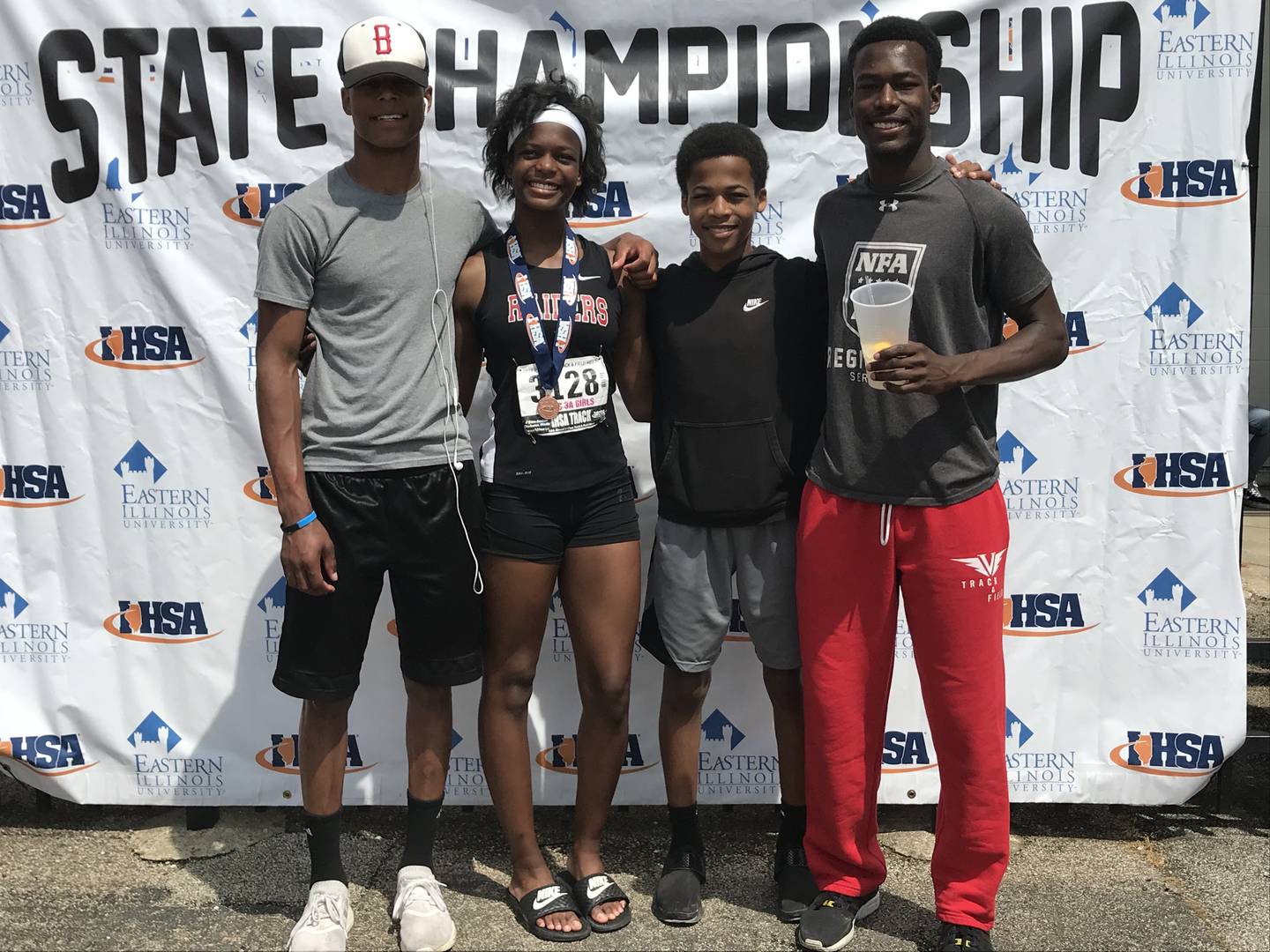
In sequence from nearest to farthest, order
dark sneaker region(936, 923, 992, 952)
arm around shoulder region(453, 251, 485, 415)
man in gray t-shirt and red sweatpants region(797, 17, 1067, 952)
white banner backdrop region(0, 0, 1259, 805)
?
1. man in gray t-shirt and red sweatpants region(797, 17, 1067, 952)
2. dark sneaker region(936, 923, 992, 952)
3. arm around shoulder region(453, 251, 485, 415)
4. white banner backdrop region(0, 0, 1259, 805)

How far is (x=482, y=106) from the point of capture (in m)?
3.58

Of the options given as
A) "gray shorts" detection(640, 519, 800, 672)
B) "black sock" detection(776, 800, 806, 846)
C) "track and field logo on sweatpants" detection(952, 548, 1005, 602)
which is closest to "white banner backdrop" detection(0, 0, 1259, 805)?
"black sock" detection(776, 800, 806, 846)

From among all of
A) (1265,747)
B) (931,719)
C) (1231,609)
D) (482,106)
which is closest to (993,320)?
(931,719)

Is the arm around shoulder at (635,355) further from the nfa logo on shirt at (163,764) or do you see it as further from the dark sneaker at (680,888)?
the nfa logo on shirt at (163,764)

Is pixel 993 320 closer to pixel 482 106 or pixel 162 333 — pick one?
pixel 482 106

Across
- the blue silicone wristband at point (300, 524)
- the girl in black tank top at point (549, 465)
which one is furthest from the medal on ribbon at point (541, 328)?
the blue silicone wristband at point (300, 524)

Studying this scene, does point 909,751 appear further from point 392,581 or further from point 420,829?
point 392,581

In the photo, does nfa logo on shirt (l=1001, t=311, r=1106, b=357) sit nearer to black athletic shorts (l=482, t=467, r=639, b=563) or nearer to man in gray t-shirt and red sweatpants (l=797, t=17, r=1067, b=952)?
man in gray t-shirt and red sweatpants (l=797, t=17, r=1067, b=952)

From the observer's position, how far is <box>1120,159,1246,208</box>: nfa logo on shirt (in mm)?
3445

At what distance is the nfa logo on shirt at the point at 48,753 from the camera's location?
12.3 feet

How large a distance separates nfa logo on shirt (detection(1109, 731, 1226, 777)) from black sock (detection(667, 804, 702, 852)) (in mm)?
1446

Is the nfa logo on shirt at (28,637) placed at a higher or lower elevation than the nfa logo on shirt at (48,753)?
higher

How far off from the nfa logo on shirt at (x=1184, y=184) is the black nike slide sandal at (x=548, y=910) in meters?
2.67

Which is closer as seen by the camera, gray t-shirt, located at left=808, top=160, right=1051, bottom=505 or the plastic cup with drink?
the plastic cup with drink
